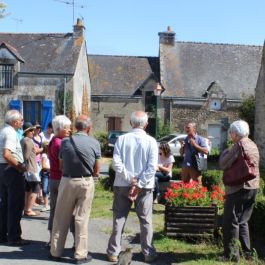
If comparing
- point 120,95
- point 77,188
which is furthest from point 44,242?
point 120,95

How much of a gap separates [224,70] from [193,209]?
3124cm

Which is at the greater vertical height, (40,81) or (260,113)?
(40,81)

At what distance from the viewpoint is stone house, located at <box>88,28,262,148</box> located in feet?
120

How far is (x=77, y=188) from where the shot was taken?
6.65 m

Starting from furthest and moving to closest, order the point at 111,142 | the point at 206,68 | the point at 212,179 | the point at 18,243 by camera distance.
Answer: the point at 206,68 → the point at 111,142 → the point at 212,179 → the point at 18,243

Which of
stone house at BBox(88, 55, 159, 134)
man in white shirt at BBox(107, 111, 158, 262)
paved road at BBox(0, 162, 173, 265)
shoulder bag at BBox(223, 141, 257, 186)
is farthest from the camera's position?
stone house at BBox(88, 55, 159, 134)

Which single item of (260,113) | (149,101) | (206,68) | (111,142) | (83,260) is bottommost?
(83,260)

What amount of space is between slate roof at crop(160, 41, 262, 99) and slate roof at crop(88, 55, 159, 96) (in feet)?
4.42

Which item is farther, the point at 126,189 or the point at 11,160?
the point at 11,160

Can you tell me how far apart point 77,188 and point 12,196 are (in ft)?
Answer: 4.46

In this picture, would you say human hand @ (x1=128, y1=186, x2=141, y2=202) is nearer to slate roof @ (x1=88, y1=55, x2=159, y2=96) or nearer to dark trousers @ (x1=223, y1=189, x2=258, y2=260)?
dark trousers @ (x1=223, y1=189, x2=258, y2=260)

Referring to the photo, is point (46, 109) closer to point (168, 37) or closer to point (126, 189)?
point (168, 37)

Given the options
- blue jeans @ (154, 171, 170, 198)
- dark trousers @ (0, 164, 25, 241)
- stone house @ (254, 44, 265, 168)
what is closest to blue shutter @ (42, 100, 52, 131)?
stone house @ (254, 44, 265, 168)

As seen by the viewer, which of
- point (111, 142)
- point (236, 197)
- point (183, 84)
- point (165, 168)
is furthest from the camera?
point (183, 84)
